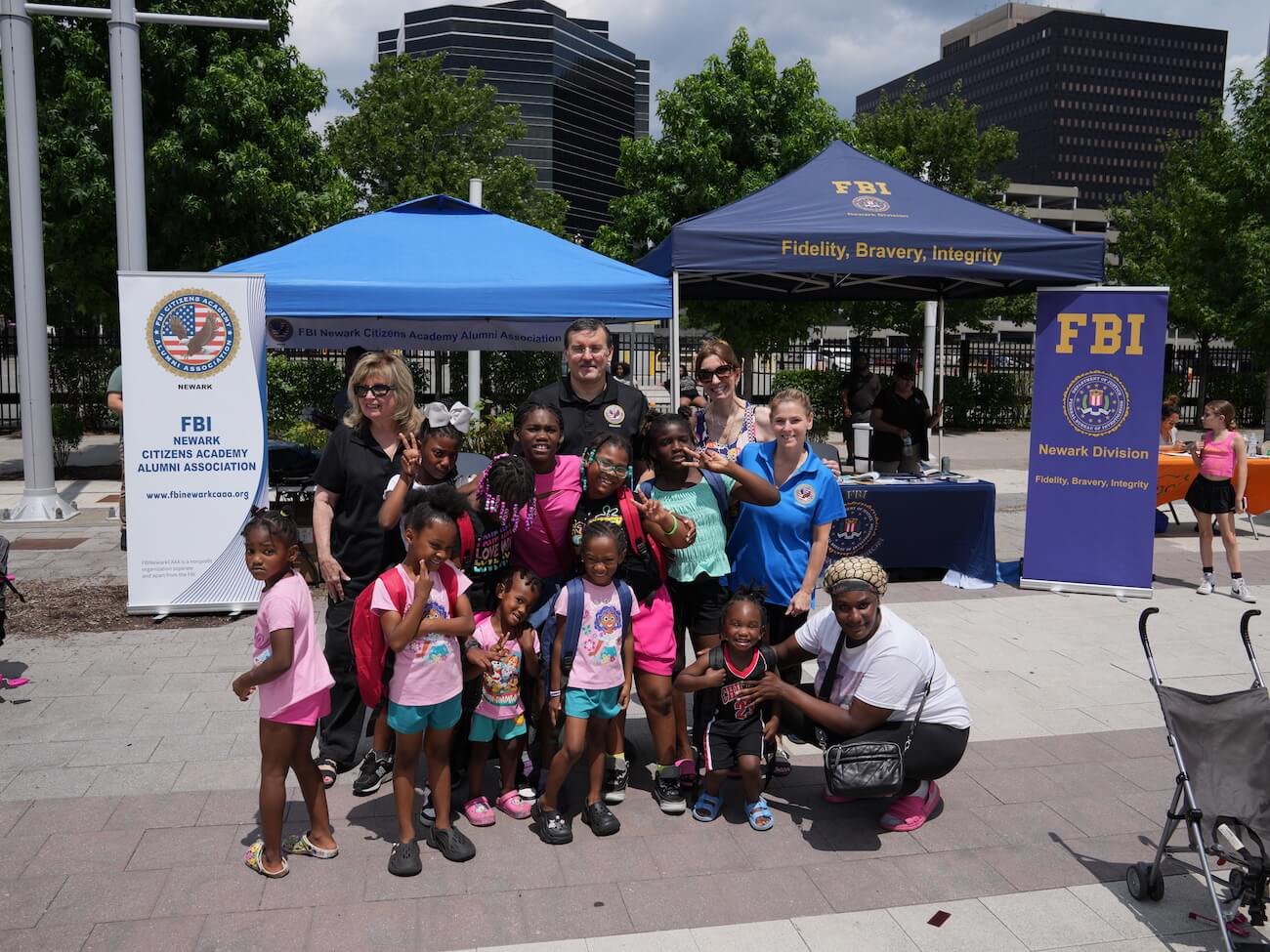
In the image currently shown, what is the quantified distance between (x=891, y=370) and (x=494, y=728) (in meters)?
21.5

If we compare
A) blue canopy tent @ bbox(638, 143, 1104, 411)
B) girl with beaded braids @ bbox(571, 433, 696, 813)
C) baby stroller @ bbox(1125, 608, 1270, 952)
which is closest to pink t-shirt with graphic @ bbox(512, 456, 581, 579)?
girl with beaded braids @ bbox(571, 433, 696, 813)

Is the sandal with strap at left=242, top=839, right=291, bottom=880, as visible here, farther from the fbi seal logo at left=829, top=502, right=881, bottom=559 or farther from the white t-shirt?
the fbi seal logo at left=829, top=502, right=881, bottom=559

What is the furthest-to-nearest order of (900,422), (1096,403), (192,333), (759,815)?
(900,422)
(1096,403)
(192,333)
(759,815)

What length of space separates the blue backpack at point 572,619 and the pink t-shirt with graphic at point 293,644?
35.2 inches

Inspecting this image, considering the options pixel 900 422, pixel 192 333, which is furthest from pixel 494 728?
Answer: pixel 900 422

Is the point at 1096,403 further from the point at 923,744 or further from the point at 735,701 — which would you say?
the point at 735,701

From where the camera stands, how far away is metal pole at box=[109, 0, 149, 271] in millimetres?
9188

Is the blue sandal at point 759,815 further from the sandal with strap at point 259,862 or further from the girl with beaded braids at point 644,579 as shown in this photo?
the sandal with strap at point 259,862

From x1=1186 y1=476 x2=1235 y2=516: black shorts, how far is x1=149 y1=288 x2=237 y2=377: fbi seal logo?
25.5 feet

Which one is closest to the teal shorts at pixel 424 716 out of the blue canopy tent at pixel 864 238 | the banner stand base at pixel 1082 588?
the blue canopy tent at pixel 864 238

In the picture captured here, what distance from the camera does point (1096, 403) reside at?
7957 mm

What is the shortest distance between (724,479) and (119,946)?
275cm

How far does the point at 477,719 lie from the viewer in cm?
405

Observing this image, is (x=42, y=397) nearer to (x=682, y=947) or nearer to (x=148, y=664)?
(x=148, y=664)
